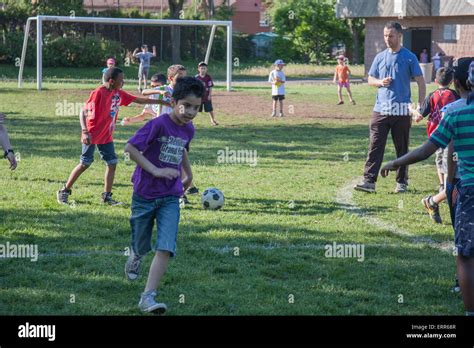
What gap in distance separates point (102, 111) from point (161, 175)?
14.0 feet

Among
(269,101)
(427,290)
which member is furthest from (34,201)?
(269,101)

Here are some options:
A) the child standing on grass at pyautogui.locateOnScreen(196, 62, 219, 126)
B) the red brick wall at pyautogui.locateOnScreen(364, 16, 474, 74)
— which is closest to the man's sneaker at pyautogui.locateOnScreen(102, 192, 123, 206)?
the child standing on grass at pyautogui.locateOnScreen(196, 62, 219, 126)

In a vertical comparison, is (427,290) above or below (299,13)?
below

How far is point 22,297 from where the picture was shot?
20.6 ft

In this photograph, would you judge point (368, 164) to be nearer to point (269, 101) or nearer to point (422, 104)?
point (422, 104)

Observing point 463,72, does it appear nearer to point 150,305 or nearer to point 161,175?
point 161,175

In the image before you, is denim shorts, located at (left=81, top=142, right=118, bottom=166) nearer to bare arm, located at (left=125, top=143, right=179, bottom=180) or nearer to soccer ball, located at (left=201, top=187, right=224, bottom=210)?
soccer ball, located at (left=201, top=187, right=224, bottom=210)

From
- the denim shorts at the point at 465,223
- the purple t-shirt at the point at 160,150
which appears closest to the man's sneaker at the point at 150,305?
the purple t-shirt at the point at 160,150

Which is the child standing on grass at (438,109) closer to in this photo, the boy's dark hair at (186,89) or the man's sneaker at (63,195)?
the boy's dark hair at (186,89)

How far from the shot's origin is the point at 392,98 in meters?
11.2

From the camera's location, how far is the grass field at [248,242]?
20.8 ft

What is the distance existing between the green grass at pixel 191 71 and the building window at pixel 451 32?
18.1 ft

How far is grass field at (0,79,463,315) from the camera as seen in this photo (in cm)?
634

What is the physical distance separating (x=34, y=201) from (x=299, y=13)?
169ft
